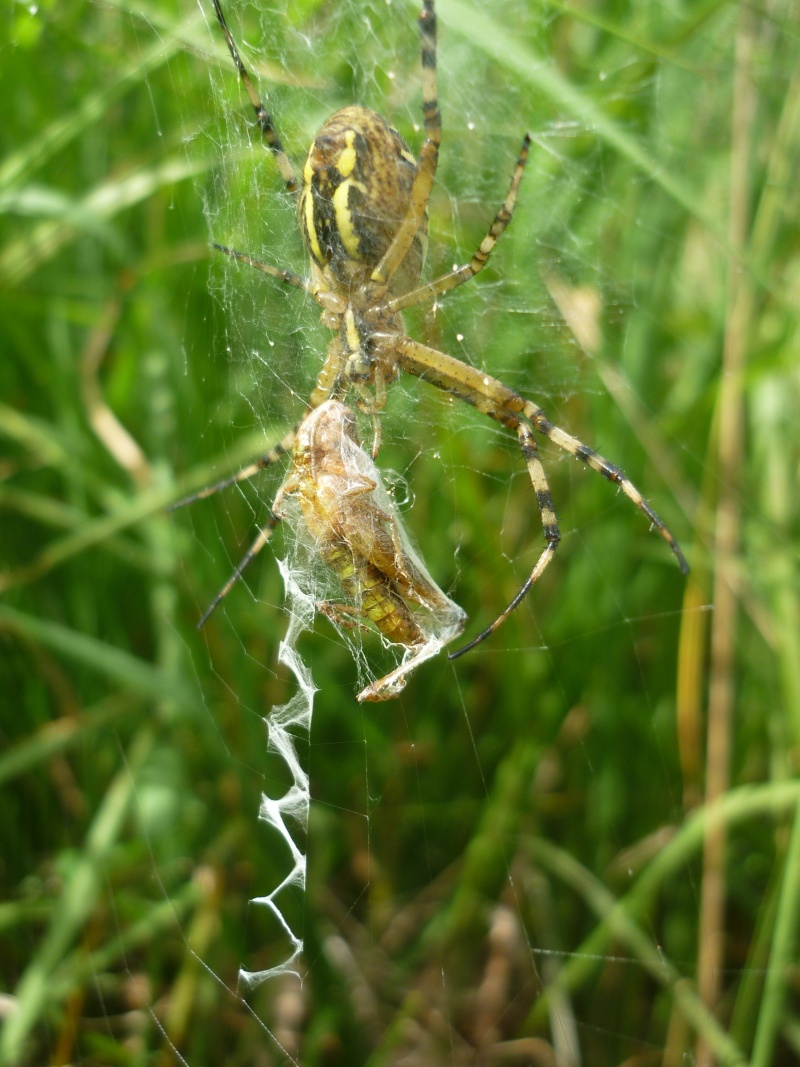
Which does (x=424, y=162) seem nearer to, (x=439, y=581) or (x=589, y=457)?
(x=589, y=457)

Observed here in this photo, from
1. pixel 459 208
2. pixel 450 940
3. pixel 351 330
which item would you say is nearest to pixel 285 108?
pixel 351 330

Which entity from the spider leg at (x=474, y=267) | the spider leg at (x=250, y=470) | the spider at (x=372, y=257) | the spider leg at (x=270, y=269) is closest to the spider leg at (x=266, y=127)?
the spider at (x=372, y=257)

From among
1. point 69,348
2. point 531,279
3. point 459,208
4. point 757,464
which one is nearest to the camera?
point 69,348

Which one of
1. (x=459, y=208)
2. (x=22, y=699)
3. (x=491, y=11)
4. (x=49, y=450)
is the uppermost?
(x=491, y=11)

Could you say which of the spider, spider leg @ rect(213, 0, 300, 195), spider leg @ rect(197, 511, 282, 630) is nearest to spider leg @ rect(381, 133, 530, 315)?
the spider

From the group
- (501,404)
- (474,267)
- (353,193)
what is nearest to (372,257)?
(353,193)

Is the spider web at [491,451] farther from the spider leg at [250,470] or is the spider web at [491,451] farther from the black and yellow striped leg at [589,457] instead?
the black and yellow striped leg at [589,457]

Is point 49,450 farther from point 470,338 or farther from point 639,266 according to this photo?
point 639,266
